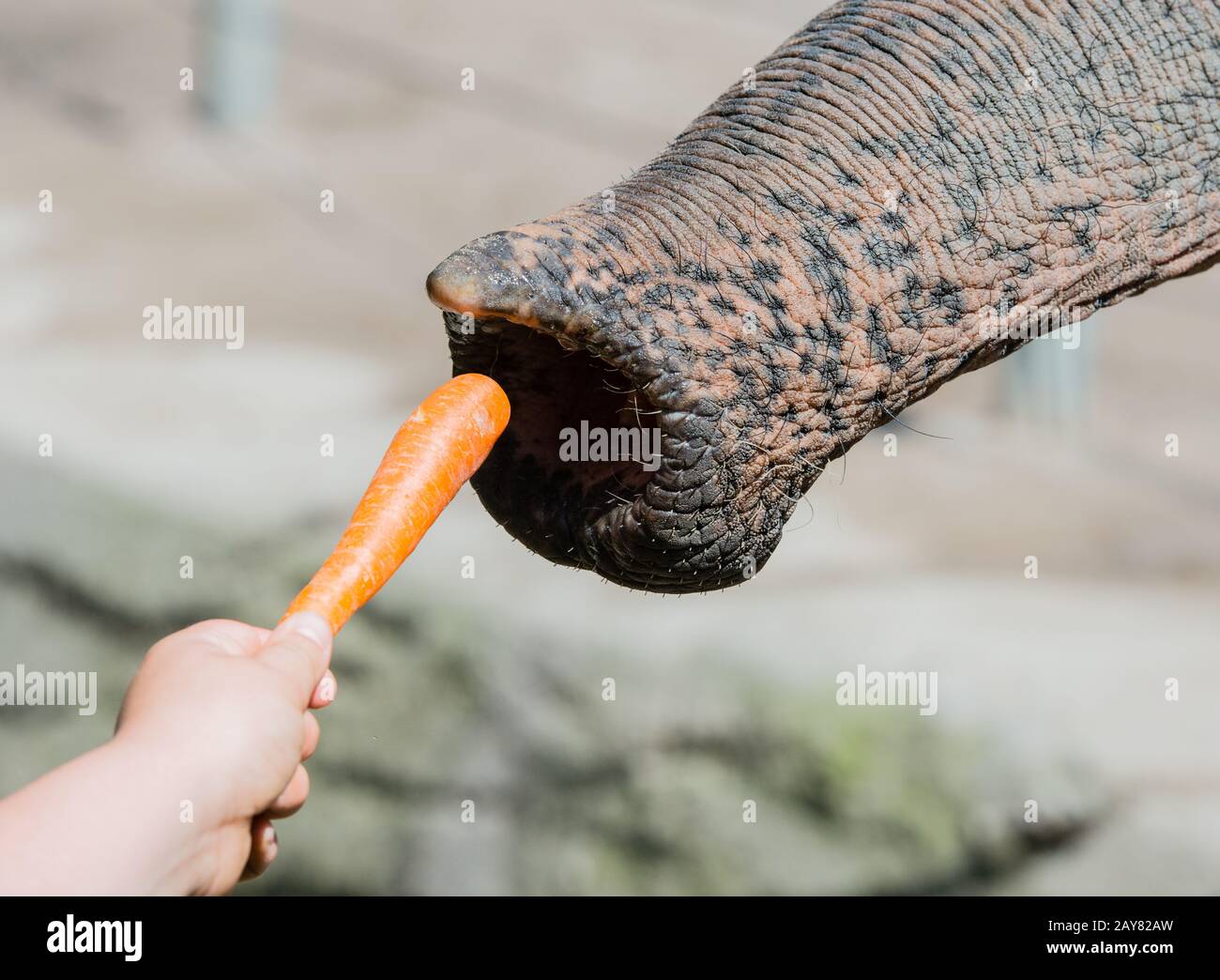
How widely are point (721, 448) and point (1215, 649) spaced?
3.58 m

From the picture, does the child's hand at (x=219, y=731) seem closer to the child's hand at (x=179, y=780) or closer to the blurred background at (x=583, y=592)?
the child's hand at (x=179, y=780)

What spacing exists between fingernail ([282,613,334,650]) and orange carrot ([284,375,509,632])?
0.29 ft

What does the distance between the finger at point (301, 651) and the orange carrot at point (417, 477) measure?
96 millimetres

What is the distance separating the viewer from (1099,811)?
4.11m

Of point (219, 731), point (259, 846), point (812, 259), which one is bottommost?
point (259, 846)

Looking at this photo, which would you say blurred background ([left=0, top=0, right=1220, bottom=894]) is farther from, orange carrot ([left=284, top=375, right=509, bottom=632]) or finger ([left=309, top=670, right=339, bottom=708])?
finger ([left=309, top=670, right=339, bottom=708])

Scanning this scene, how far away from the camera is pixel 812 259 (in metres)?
1.45

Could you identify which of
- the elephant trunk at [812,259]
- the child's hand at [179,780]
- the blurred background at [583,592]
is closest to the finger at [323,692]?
the child's hand at [179,780]

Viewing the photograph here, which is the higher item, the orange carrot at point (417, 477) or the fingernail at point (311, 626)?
the orange carrot at point (417, 477)

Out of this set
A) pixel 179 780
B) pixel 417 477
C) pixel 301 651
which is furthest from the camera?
pixel 417 477

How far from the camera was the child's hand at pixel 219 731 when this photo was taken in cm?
112

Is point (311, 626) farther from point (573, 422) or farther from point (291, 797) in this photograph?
point (573, 422)

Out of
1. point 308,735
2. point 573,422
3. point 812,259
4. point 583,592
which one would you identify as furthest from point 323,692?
point 583,592

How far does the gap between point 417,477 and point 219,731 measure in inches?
14.9
